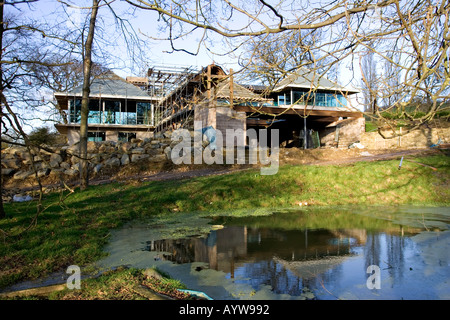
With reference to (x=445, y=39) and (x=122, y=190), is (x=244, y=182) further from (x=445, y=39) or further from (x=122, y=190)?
(x=445, y=39)

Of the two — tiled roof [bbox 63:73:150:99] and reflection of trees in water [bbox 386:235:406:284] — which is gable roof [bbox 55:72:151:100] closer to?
tiled roof [bbox 63:73:150:99]

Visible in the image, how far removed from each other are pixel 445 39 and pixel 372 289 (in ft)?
9.25

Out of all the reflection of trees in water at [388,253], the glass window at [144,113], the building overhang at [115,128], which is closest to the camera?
the reflection of trees in water at [388,253]

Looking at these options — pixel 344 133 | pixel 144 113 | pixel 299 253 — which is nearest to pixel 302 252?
pixel 299 253

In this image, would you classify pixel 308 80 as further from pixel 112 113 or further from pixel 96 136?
pixel 96 136

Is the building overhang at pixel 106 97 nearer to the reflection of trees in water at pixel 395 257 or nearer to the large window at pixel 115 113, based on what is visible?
the large window at pixel 115 113

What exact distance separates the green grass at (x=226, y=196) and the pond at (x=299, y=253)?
0.79m

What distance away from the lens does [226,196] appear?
35.1 feet

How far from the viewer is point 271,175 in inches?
475

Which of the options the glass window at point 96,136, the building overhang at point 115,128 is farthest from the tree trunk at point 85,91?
the glass window at point 96,136

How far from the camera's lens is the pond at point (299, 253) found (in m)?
4.12

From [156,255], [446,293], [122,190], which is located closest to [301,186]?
[122,190]

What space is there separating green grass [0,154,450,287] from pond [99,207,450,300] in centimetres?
79

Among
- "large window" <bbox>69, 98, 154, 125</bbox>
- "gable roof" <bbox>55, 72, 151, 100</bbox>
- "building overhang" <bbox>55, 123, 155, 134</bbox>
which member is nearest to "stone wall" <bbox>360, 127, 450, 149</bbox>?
"large window" <bbox>69, 98, 154, 125</bbox>
